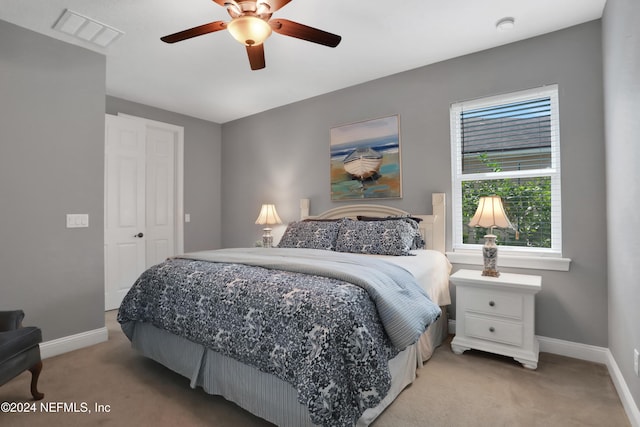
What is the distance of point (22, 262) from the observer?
8.41ft

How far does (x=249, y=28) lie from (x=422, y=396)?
2378 mm

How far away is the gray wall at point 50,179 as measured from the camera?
8.28 ft

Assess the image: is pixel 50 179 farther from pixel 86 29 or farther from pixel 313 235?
pixel 313 235

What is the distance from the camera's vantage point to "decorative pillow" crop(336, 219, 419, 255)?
2.81 meters

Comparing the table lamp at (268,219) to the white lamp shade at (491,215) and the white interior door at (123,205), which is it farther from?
the white lamp shade at (491,215)

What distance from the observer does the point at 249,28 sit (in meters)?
1.84

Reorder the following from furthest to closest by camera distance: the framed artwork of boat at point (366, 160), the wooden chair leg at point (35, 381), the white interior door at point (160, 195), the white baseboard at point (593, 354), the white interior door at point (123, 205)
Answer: the white interior door at point (160, 195)
the white interior door at point (123, 205)
the framed artwork of boat at point (366, 160)
the wooden chair leg at point (35, 381)
the white baseboard at point (593, 354)

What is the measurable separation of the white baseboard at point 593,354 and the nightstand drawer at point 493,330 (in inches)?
18.7

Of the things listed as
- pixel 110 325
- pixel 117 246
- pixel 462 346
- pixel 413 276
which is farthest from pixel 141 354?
pixel 462 346

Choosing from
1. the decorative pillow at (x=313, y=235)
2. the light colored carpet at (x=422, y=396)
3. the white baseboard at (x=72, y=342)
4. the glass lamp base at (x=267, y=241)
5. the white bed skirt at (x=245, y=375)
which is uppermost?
the decorative pillow at (x=313, y=235)

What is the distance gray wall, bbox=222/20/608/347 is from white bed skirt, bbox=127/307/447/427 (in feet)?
3.85

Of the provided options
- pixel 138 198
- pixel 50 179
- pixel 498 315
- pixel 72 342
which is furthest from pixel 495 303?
pixel 138 198

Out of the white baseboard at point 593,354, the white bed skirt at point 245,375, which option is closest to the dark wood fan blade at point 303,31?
the white bed skirt at point 245,375

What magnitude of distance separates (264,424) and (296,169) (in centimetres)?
306
